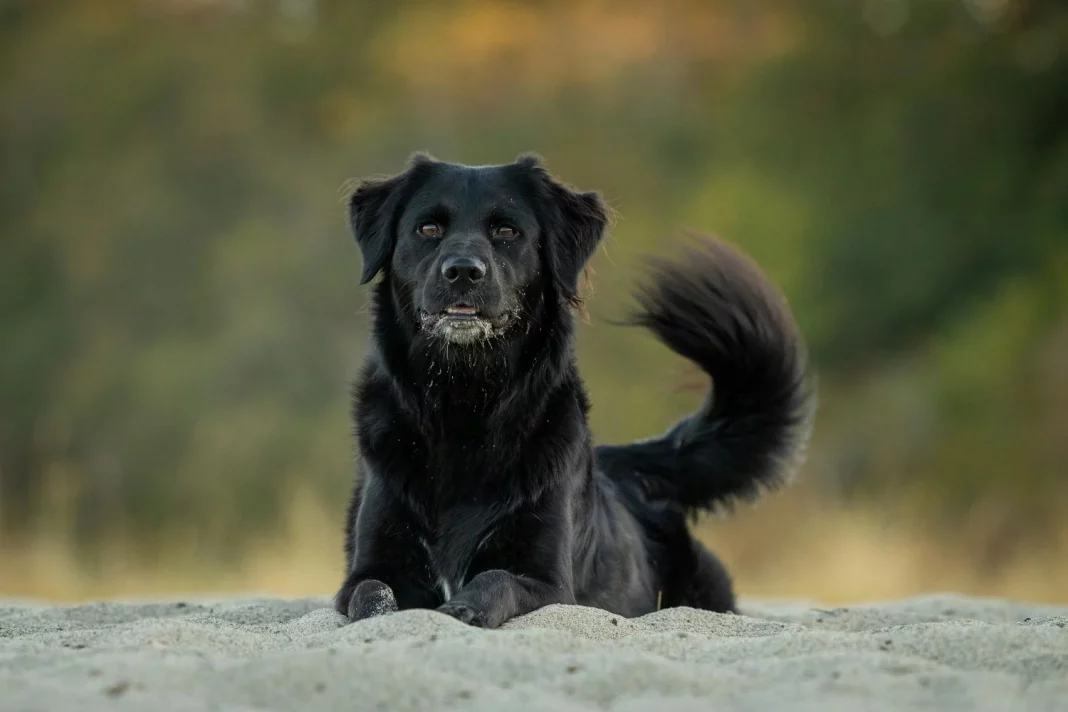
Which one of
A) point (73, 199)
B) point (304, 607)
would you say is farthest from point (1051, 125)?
point (304, 607)

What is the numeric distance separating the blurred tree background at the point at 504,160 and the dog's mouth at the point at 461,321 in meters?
11.7

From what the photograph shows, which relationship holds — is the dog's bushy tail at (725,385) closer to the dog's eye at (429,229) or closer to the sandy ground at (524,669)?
the dog's eye at (429,229)

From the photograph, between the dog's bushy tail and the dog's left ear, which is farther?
the dog's bushy tail

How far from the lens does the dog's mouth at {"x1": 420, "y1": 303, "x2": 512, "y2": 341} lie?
16.8 ft

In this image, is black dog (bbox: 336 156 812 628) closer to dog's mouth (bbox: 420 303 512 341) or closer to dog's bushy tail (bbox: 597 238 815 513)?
dog's mouth (bbox: 420 303 512 341)

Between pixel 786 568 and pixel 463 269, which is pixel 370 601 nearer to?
pixel 463 269

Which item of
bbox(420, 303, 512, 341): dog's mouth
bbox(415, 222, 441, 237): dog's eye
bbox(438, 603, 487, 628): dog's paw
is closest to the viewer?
bbox(438, 603, 487, 628): dog's paw

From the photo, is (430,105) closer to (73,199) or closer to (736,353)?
(73,199)

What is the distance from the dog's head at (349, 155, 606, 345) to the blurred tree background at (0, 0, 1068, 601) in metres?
11.3

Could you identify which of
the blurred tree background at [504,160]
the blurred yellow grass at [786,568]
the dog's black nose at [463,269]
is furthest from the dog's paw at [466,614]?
the blurred tree background at [504,160]

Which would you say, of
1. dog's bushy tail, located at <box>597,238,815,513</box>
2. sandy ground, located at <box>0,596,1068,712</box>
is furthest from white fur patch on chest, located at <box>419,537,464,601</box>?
dog's bushy tail, located at <box>597,238,815,513</box>

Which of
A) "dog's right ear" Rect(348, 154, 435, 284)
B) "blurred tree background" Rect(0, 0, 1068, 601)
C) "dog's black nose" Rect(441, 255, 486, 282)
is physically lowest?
"dog's black nose" Rect(441, 255, 486, 282)

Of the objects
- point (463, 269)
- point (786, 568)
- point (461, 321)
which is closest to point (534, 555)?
point (461, 321)

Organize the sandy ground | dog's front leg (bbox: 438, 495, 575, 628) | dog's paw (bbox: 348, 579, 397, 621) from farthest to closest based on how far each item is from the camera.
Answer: dog's front leg (bbox: 438, 495, 575, 628), dog's paw (bbox: 348, 579, 397, 621), the sandy ground
